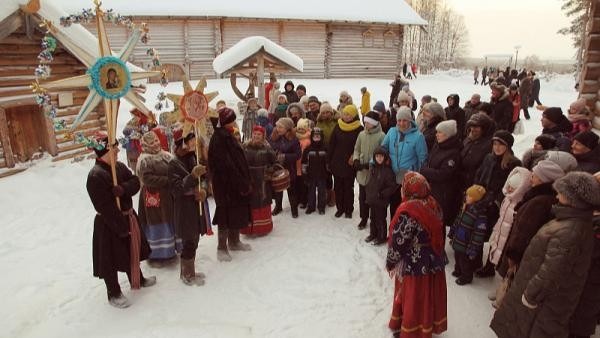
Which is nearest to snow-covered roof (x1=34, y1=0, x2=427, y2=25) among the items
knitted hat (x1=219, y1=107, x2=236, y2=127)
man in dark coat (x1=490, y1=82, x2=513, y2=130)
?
man in dark coat (x1=490, y1=82, x2=513, y2=130)

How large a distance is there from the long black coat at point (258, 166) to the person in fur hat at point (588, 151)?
402 centimetres

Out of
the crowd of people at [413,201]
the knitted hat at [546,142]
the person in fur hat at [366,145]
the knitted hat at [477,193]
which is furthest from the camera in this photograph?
the person in fur hat at [366,145]

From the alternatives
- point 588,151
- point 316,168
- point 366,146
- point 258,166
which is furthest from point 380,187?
point 588,151

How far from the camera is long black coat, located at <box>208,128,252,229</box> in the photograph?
5297 millimetres

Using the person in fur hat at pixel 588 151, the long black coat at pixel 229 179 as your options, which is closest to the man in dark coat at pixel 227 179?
the long black coat at pixel 229 179

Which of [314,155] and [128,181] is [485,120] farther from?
[128,181]

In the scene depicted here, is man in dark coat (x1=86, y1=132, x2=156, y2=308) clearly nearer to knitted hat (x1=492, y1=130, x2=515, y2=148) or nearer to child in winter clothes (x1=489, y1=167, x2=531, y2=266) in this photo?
child in winter clothes (x1=489, y1=167, x2=531, y2=266)

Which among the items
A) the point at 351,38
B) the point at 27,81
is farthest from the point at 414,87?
the point at 27,81

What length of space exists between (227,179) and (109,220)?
5.22 feet

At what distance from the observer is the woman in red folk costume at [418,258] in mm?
3619

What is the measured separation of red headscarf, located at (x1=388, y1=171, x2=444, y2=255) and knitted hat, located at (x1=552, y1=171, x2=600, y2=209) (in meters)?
1.03

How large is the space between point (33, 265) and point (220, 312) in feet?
10.3

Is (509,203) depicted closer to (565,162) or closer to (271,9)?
(565,162)

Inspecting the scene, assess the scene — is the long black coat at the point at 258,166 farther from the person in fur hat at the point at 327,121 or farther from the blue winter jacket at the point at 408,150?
the blue winter jacket at the point at 408,150
